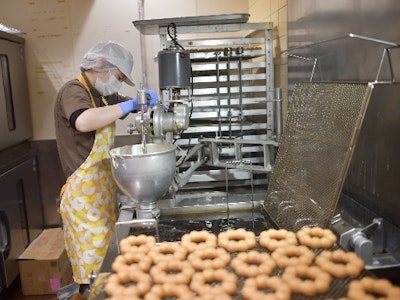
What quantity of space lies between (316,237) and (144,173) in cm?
66

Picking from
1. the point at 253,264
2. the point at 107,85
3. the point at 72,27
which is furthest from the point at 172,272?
the point at 72,27

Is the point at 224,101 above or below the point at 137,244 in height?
above

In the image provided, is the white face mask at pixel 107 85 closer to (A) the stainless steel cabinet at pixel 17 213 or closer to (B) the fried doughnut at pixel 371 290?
(A) the stainless steel cabinet at pixel 17 213

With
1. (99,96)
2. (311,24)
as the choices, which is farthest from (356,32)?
(99,96)

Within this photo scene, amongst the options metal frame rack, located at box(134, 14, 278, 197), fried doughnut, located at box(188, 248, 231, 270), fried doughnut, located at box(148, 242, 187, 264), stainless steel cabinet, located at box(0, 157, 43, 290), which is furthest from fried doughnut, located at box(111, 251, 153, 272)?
stainless steel cabinet, located at box(0, 157, 43, 290)

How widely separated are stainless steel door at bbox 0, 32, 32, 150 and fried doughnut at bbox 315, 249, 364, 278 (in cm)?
272

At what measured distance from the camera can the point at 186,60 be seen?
210cm

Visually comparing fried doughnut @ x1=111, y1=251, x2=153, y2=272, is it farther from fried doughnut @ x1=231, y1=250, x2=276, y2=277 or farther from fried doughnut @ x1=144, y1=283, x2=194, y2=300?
fried doughnut @ x1=231, y1=250, x2=276, y2=277

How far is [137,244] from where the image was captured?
1446mm

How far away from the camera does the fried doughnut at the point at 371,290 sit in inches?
39.2

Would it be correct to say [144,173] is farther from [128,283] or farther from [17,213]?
[17,213]

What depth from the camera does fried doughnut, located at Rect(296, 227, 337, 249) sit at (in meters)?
1.30

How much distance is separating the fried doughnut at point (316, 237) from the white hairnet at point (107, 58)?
1.33m

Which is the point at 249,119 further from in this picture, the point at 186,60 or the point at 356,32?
the point at 356,32
